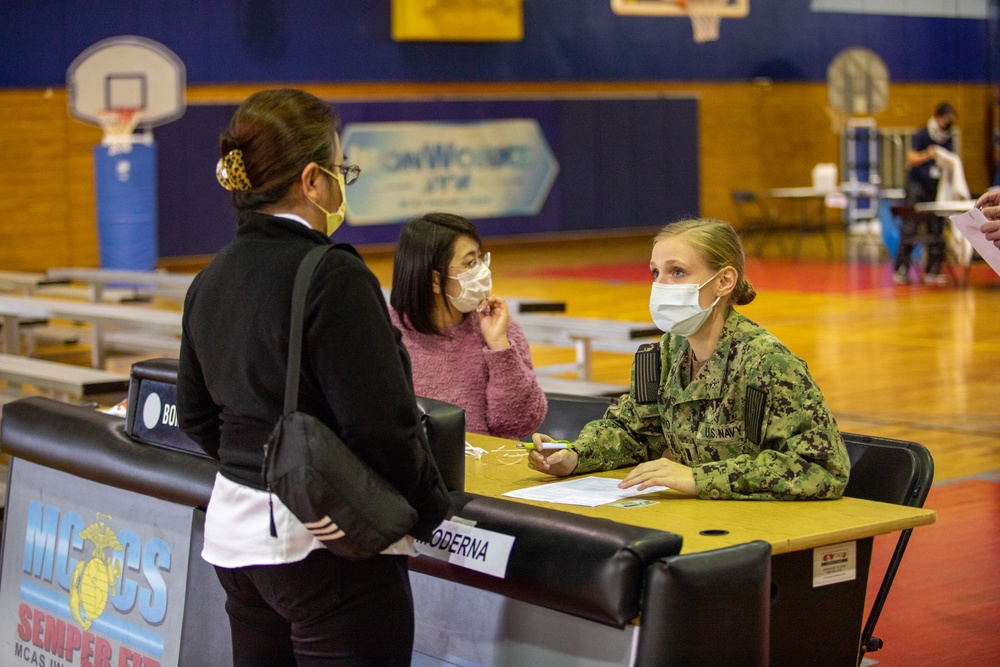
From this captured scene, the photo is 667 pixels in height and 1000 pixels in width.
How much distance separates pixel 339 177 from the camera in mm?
1909

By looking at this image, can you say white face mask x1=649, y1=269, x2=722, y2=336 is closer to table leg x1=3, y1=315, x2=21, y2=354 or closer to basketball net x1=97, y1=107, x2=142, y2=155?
table leg x1=3, y1=315, x2=21, y2=354

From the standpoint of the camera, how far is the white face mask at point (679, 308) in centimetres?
249

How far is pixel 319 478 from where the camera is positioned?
174 centimetres

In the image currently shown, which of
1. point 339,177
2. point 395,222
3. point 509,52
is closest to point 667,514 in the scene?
point 339,177

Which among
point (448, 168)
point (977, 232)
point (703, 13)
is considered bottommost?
point (977, 232)

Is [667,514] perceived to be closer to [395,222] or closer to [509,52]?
[395,222]

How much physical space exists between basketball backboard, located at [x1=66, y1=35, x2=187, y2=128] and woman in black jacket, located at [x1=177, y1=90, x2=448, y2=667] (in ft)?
38.6

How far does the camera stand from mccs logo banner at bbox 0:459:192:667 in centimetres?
280

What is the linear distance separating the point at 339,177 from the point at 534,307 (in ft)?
15.0

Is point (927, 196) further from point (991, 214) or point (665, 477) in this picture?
point (665, 477)

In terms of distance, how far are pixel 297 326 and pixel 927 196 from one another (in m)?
11.6

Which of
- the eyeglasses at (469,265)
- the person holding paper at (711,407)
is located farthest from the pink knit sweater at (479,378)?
the person holding paper at (711,407)

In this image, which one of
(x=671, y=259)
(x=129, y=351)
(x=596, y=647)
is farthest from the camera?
(x=129, y=351)

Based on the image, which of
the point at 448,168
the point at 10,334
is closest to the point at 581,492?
the point at 10,334
